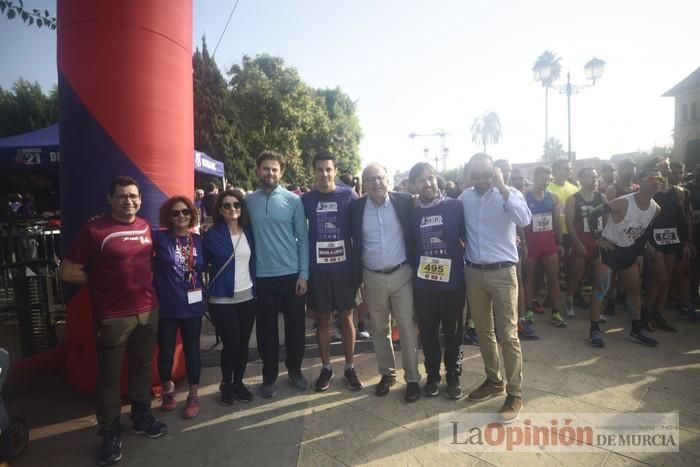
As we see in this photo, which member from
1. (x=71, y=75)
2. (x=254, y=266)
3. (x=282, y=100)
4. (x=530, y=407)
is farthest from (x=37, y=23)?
(x=282, y=100)

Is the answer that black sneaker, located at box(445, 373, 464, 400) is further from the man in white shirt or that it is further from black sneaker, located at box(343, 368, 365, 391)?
black sneaker, located at box(343, 368, 365, 391)

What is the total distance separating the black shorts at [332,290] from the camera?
135 inches

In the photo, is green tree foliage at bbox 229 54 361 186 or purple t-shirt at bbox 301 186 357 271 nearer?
purple t-shirt at bbox 301 186 357 271

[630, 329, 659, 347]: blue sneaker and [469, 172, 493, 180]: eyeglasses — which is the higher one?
[469, 172, 493, 180]: eyeglasses

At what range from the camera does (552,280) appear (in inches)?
201

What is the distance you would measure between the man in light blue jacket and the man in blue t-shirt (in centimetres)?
102

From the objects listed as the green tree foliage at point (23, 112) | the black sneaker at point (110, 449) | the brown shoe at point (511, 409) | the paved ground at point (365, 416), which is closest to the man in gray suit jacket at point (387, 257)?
the paved ground at point (365, 416)

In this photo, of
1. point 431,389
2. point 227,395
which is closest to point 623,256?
point 431,389

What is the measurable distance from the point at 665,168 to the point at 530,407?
11.8 ft

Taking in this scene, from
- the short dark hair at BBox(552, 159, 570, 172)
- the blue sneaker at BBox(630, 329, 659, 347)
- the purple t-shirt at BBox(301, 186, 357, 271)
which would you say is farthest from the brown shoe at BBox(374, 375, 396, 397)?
the short dark hair at BBox(552, 159, 570, 172)

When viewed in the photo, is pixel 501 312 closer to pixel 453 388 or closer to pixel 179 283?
pixel 453 388

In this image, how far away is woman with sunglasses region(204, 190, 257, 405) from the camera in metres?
3.20

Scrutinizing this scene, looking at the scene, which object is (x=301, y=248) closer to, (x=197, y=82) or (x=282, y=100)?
(x=282, y=100)

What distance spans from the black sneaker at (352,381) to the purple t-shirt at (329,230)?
0.98m
